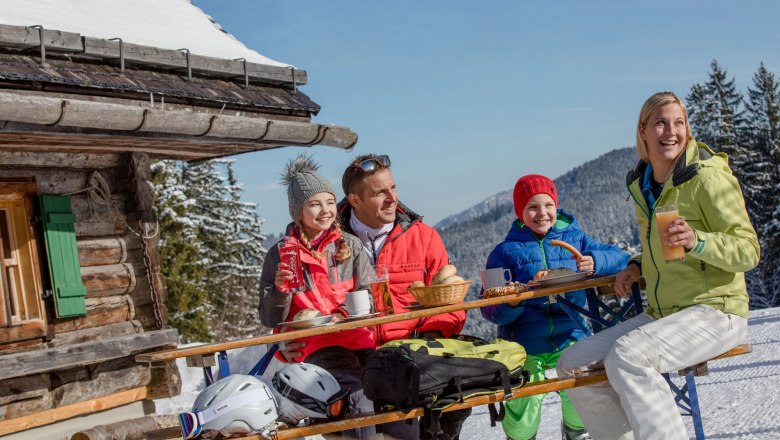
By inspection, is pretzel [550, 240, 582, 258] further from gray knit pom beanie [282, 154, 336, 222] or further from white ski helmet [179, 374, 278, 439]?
white ski helmet [179, 374, 278, 439]

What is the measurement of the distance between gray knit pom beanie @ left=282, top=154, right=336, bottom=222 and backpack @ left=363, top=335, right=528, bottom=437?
0.95 m

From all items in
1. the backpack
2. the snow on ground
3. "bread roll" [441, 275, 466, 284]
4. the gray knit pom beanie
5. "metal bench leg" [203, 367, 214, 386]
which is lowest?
the snow on ground

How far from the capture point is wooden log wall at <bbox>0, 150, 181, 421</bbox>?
7938 millimetres

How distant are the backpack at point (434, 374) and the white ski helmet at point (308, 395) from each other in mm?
161

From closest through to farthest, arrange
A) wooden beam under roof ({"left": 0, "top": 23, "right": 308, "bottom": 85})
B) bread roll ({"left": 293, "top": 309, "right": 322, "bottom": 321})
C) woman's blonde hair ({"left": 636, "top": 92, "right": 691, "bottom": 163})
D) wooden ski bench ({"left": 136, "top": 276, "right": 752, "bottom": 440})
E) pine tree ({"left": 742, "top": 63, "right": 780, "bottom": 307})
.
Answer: wooden ski bench ({"left": 136, "top": 276, "right": 752, "bottom": 440}) < woman's blonde hair ({"left": 636, "top": 92, "right": 691, "bottom": 163}) < bread roll ({"left": 293, "top": 309, "right": 322, "bottom": 321}) < wooden beam under roof ({"left": 0, "top": 23, "right": 308, "bottom": 85}) < pine tree ({"left": 742, "top": 63, "right": 780, "bottom": 307})

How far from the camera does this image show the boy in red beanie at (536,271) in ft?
16.7

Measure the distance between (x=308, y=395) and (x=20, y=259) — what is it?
4.77 m

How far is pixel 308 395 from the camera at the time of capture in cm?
432

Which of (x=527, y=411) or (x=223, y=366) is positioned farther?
(x=527, y=411)

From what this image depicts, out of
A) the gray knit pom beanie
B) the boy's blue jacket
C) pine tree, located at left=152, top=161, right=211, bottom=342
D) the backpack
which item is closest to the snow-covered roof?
the gray knit pom beanie

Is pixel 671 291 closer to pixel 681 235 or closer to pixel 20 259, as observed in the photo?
pixel 681 235

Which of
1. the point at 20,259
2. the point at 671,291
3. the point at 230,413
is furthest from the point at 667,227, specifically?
the point at 20,259

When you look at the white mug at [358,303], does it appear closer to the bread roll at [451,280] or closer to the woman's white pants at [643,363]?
the bread roll at [451,280]

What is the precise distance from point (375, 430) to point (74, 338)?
14.9ft
